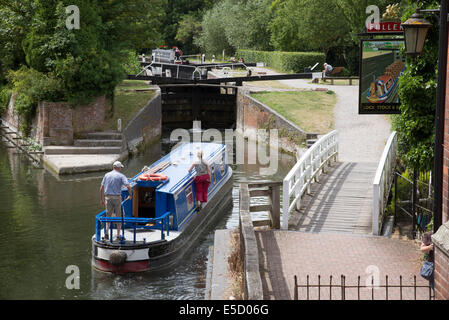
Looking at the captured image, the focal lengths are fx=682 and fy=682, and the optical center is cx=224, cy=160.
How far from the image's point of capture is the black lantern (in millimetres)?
9633

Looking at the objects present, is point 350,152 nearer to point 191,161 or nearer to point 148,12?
point 191,161

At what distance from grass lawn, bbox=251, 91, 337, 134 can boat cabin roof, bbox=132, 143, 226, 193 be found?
29.7ft

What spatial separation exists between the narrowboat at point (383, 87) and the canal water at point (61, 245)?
503 centimetres

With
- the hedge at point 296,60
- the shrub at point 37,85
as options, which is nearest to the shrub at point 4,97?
the shrub at point 37,85

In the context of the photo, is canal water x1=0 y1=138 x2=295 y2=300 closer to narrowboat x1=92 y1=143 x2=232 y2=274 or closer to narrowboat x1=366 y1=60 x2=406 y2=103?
narrowboat x1=92 y1=143 x2=232 y2=274

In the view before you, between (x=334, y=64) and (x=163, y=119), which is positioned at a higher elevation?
(x=334, y=64)

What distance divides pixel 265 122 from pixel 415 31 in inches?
831

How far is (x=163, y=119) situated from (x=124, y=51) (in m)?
5.97

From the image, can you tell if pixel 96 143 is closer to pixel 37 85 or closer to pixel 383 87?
pixel 37 85

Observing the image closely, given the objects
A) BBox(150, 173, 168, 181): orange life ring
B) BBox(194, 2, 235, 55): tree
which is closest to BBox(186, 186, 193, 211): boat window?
BBox(150, 173, 168, 181): orange life ring

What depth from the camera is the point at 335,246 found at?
11508 millimetres

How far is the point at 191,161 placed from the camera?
1766 centimetres

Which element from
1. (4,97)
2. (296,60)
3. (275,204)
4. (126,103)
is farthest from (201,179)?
(296,60)
